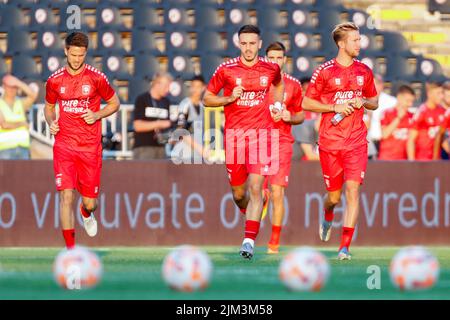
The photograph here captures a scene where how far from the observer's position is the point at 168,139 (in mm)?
16578

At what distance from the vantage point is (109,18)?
19.1 m

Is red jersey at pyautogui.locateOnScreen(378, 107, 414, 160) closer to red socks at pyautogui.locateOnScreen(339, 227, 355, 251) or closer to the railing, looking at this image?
the railing

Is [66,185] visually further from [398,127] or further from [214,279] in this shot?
[398,127]

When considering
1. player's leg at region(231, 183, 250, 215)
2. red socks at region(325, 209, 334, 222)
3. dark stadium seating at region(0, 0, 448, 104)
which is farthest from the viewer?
dark stadium seating at region(0, 0, 448, 104)

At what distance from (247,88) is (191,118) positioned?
169 inches

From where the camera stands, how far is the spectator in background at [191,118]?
54.0 ft

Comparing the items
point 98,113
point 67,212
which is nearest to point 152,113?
point 98,113

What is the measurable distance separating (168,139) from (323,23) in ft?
14.6

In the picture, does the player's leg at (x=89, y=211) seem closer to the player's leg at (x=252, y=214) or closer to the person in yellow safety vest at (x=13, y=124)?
the player's leg at (x=252, y=214)

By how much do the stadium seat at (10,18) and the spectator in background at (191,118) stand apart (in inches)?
141

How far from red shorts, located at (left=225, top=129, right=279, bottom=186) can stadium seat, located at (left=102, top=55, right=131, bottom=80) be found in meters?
6.14

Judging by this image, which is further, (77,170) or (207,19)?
(207,19)

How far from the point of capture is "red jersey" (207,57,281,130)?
12391mm

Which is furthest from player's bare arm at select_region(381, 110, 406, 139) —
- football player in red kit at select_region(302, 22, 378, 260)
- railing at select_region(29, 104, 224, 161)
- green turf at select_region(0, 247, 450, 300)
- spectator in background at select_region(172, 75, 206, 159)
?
football player in red kit at select_region(302, 22, 378, 260)
